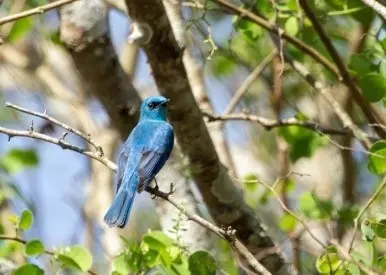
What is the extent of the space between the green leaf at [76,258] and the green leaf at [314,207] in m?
0.84

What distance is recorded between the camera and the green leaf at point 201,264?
2791 mm

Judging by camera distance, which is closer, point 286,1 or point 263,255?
point 263,255

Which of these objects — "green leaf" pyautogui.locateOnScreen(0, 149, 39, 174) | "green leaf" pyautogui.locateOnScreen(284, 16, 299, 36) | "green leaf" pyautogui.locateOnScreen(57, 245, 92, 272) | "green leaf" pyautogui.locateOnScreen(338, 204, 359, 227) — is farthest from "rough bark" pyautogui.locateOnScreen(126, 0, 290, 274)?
"green leaf" pyautogui.locateOnScreen(0, 149, 39, 174)

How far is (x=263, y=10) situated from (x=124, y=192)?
3.13 ft

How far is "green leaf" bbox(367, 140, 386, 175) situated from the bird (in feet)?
2.17

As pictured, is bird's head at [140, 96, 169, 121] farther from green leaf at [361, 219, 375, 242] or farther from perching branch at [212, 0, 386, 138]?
green leaf at [361, 219, 375, 242]

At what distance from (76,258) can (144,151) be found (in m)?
0.48

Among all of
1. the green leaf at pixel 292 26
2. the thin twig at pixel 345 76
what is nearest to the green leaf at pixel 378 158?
the thin twig at pixel 345 76

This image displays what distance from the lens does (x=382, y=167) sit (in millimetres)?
2760

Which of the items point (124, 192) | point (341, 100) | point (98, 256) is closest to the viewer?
point (124, 192)

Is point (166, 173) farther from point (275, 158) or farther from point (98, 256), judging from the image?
point (275, 158)

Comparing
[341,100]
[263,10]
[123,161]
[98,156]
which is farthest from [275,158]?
[98,156]

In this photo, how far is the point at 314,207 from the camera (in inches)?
129

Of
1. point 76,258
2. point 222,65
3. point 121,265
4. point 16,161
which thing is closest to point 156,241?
point 121,265
